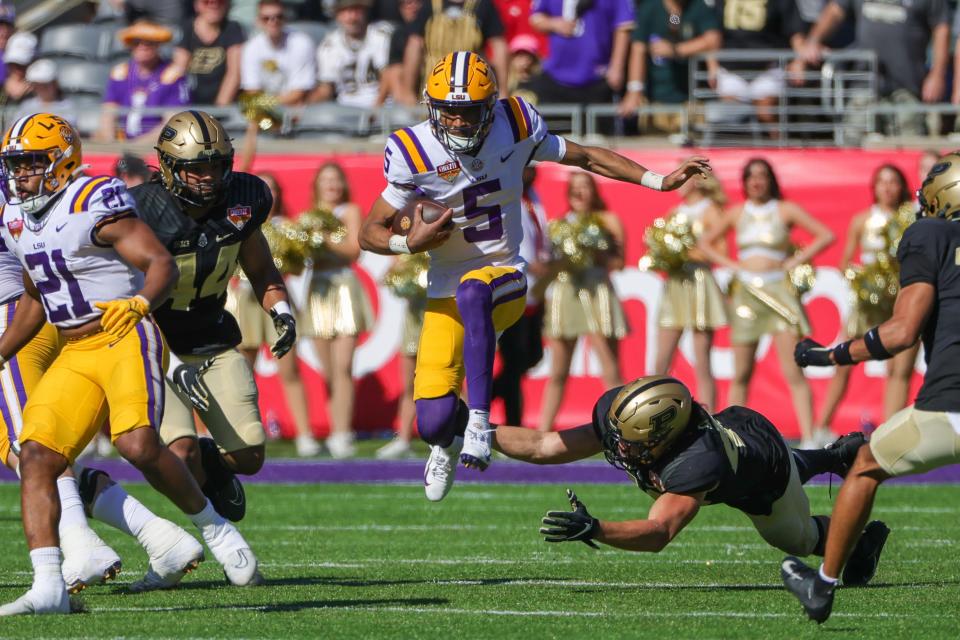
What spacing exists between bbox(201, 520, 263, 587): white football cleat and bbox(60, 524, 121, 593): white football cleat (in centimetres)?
39

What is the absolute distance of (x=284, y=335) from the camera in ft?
23.7

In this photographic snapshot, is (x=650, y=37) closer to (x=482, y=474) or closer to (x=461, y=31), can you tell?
(x=461, y=31)

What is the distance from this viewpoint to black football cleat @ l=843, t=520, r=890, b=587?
702 cm

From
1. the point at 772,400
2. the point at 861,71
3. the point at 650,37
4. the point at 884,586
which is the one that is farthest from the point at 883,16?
the point at 884,586

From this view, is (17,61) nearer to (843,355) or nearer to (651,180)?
(651,180)

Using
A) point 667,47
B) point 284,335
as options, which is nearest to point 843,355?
point 284,335

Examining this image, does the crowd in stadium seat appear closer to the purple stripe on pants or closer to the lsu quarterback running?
the lsu quarterback running

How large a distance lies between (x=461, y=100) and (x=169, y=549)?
236 centimetres

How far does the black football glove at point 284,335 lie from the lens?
7.18 meters

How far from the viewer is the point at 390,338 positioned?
13.9 meters

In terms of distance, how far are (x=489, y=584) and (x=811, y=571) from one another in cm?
165

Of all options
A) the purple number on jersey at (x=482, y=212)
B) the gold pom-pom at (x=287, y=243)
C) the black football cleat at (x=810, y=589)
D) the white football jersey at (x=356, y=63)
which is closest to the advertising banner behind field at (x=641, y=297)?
the gold pom-pom at (x=287, y=243)

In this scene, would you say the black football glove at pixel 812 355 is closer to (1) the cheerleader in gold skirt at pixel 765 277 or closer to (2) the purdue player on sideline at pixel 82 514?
(2) the purdue player on sideline at pixel 82 514

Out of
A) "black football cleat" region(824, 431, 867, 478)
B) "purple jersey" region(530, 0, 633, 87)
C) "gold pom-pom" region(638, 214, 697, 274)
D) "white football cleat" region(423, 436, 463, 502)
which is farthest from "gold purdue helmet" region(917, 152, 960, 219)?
"purple jersey" region(530, 0, 633, 87)
